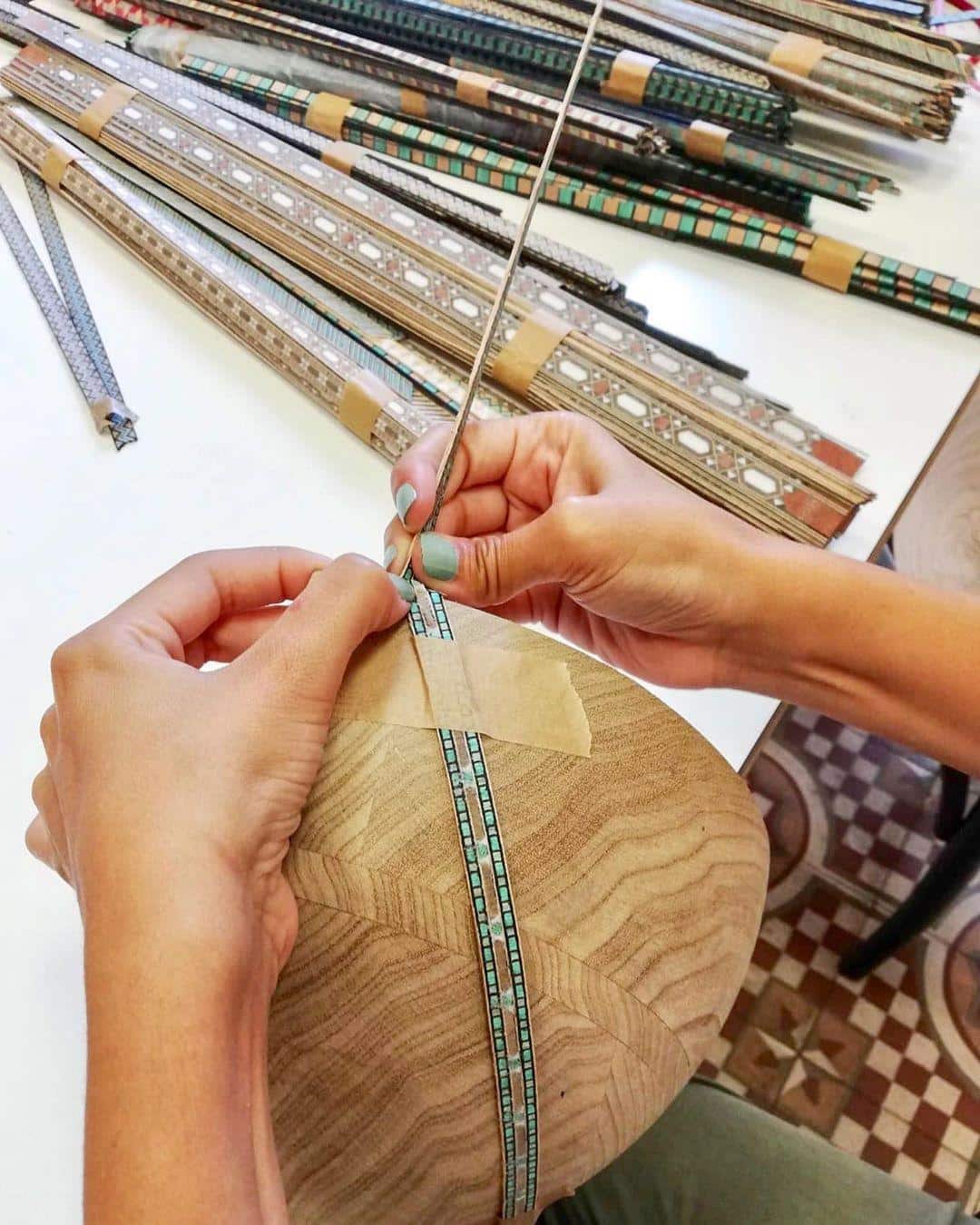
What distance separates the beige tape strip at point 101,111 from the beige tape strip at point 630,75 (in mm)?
596

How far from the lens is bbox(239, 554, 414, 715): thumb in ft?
1.71

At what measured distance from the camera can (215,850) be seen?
1.58 ft

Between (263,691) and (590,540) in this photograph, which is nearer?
(263,691)

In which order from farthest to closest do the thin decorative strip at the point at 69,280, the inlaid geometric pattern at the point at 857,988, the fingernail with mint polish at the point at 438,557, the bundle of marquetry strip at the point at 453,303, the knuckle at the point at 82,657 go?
the inlaid geometric pattern at the point at 857,988 < the thin decorative strip at the point at 69,280 < the bundle of marquetry strip at the point at 453,303 < the fingernail with mint polish at the point at 438,557 < the knuckle at the point at 82,657

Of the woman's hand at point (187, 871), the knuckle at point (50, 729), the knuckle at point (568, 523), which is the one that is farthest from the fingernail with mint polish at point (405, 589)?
the knuckle at point (50, 729)

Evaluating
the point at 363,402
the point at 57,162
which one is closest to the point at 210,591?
the point at 363,402

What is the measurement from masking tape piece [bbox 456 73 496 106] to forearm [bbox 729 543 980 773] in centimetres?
77

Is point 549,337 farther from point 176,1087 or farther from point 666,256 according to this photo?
point 176,1087

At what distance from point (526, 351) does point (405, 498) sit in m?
0.31

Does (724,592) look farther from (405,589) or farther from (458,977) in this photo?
(458,977)

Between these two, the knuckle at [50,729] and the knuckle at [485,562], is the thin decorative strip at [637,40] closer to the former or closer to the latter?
the knuckle at [485,562]

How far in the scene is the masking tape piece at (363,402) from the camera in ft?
3.09

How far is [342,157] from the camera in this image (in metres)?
1.13

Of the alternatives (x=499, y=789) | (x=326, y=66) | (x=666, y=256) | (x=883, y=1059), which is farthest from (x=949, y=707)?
(x=326, y=66)
